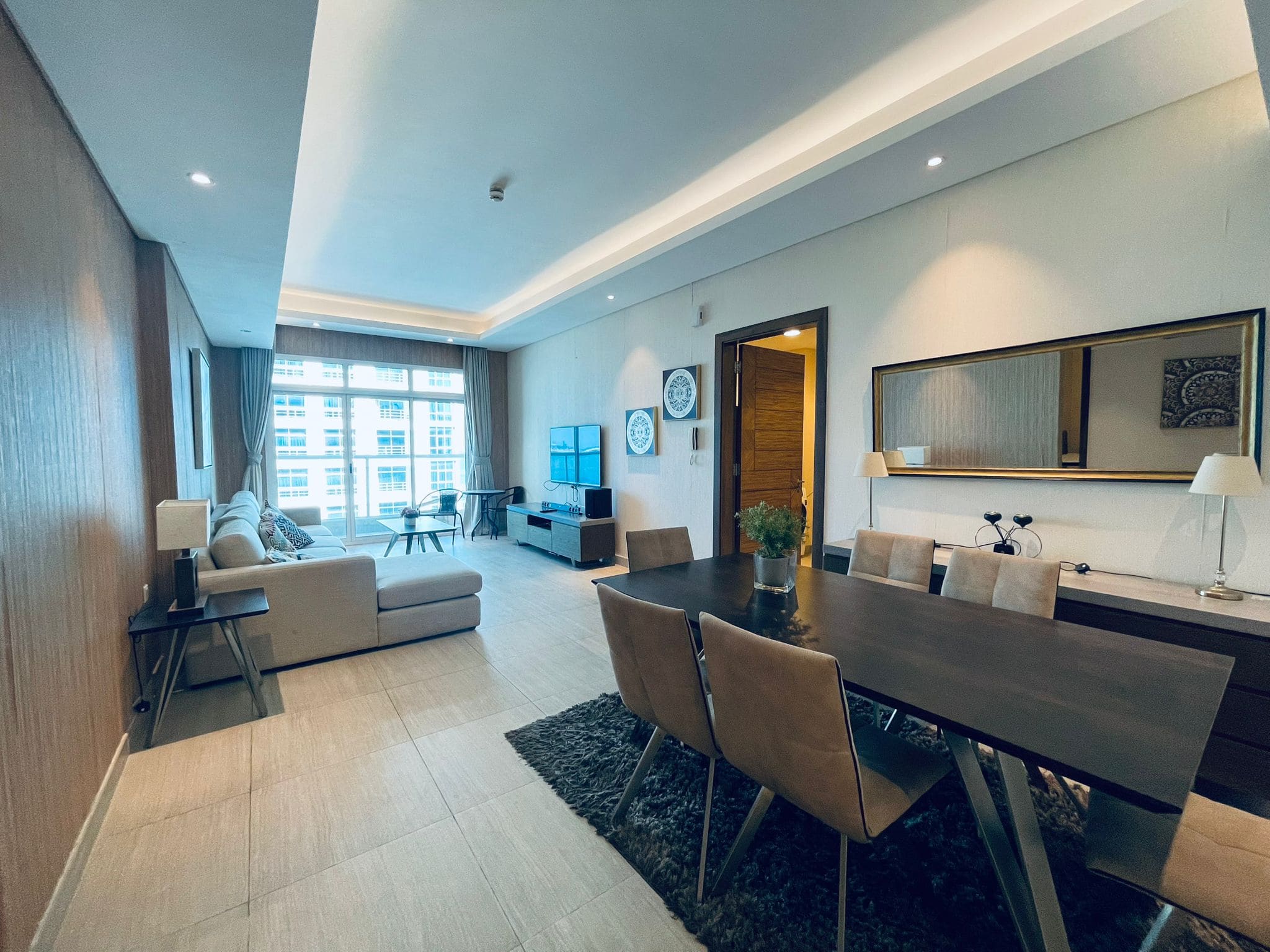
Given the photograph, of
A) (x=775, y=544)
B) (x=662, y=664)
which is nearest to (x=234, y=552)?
(x=662, y=664)

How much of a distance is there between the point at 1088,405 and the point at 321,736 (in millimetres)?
3899

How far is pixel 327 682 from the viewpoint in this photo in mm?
2855

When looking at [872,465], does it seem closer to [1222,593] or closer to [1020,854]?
[1222,593]

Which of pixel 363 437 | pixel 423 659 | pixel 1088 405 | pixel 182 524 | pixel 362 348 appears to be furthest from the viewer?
pixel 363 437

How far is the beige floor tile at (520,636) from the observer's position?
3275 millimetres

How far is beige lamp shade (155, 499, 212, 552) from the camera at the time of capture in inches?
89.7

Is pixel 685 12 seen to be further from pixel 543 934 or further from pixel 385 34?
pixel 543 934

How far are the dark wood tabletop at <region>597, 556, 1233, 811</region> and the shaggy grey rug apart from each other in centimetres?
60

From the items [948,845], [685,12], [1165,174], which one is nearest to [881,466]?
[1165,174]

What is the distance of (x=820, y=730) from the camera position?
1162mm

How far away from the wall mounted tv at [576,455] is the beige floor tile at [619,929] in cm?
457

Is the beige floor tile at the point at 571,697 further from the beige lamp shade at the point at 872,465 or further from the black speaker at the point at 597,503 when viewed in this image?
the black speaker at the point at 597,503

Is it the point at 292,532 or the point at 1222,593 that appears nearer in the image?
the point at 1222,593

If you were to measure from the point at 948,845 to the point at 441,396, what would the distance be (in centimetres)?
746
